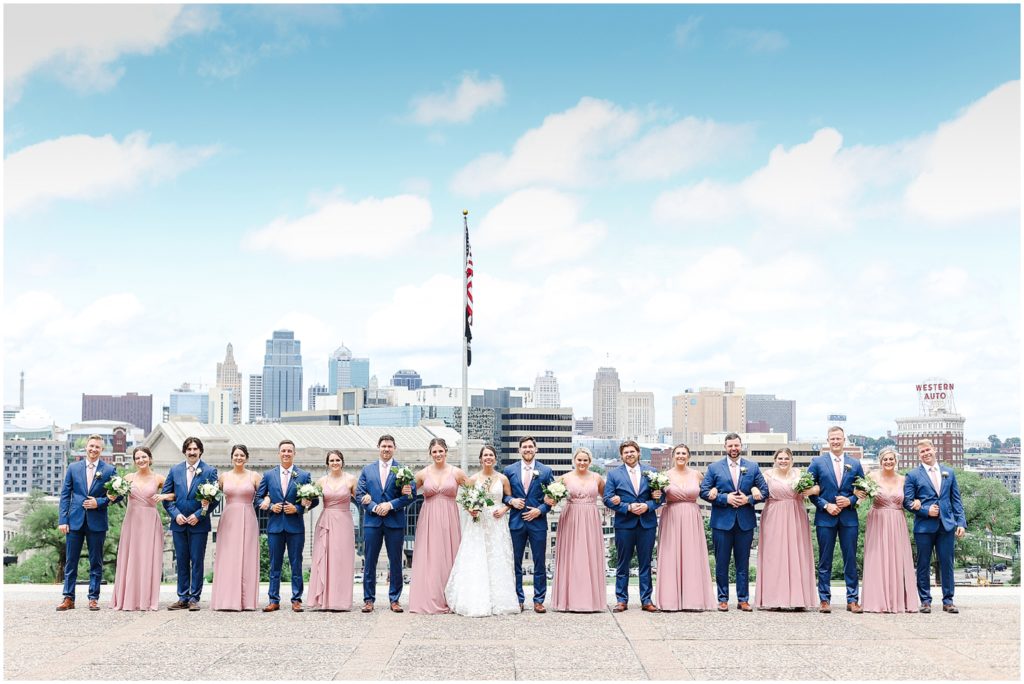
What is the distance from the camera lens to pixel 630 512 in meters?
13.5

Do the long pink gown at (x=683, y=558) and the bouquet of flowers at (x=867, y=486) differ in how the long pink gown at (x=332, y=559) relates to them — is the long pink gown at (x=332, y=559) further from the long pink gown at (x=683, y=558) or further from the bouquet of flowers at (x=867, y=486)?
the bouquet of flowers at (x=867, y=486)

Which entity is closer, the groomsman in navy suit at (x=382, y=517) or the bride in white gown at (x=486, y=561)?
the bride in white gown at (x=486, y=561)

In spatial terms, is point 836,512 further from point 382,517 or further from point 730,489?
point 382,517

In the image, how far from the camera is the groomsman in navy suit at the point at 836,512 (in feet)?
44.0

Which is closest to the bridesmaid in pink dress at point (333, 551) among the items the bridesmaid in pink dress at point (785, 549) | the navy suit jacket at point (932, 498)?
the bridesmaid in pink dress at point (785, 549)

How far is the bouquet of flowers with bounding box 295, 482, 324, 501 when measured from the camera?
13219 mm

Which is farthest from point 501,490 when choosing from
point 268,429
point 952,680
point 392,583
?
point 268,429

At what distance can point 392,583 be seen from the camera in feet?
43.7

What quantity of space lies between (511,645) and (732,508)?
373 cm

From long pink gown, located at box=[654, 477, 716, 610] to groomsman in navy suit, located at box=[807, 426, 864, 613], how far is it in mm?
1334

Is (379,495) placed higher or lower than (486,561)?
higher

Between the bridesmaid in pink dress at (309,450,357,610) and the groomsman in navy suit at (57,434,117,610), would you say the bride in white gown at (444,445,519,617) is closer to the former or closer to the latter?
the bridesmaid in pink dress at (309,450,357,610)

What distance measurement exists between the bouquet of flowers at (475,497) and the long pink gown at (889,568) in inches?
172

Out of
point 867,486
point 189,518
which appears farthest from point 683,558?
point 189,518
